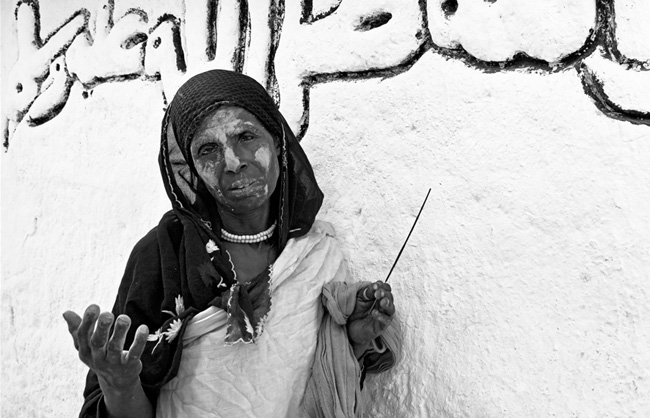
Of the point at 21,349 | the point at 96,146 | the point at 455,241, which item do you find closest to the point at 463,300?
the point at 455,241

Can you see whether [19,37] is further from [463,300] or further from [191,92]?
[463,300]

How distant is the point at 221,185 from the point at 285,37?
661 millimetres

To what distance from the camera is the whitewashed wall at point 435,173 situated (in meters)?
2.21

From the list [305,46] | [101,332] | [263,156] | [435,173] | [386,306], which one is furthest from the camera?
[305,46]

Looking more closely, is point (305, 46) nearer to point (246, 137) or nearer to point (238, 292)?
point (246, 137)

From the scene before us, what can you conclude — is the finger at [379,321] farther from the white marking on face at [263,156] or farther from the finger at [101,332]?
the finger at [101,332]

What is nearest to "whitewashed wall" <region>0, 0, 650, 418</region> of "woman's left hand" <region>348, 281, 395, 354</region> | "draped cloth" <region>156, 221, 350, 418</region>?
"woman's left hand" <region>348, 281, 395, 354</region>

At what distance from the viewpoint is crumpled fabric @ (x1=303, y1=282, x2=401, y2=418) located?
2.37 metres

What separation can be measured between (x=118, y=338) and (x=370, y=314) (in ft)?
2.03

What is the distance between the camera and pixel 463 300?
240cm

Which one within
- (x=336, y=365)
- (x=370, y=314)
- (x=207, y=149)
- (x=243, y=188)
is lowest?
(x=336, y=365)

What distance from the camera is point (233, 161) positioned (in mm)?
2309

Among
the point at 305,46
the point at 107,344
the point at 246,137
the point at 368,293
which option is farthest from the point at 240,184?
the point at 305,46

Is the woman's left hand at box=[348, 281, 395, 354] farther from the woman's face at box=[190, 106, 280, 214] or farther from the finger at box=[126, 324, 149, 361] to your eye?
the finger at box=[126, 324, 149, 361]
